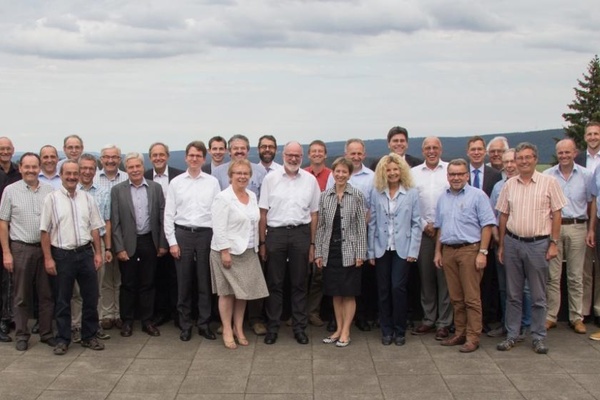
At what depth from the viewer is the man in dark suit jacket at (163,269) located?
7375mm

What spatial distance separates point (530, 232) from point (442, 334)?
4.36 feet

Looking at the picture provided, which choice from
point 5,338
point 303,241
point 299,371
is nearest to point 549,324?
point 303,241

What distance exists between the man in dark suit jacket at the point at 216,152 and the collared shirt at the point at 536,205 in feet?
10.2

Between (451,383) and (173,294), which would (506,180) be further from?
(173,294)

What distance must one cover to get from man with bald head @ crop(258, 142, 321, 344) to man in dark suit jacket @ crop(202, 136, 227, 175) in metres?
1.01

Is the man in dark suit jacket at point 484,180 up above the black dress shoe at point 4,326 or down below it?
above

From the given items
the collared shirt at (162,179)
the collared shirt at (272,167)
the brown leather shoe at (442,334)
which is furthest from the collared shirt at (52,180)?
the brown leather shoe at (442,334)

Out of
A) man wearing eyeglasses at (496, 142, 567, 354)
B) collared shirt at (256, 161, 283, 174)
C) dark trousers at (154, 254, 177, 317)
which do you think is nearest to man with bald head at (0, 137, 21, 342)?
dark trousers at (154, 254, 177, 317)

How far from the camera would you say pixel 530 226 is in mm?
6367

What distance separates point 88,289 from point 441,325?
3.41 meters

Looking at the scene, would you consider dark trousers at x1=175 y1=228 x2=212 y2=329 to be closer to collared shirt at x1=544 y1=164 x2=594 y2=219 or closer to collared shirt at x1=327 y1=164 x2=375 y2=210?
collared shirt at x1=327 y1=164 x2=375 y2=210

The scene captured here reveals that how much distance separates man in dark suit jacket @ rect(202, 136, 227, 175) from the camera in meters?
7.67

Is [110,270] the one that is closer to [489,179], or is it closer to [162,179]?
[162,179]

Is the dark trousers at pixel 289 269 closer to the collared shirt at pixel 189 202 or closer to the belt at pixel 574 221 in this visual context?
the collared shirt at pixel 189 202
